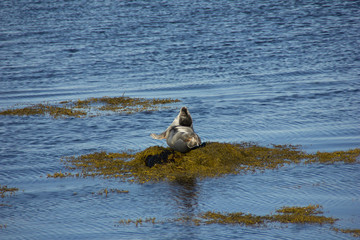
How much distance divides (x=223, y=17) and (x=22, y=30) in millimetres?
14979

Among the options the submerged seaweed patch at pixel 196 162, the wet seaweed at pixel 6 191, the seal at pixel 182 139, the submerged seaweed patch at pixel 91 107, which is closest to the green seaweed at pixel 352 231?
the submerged seaweed patch at pixel 196 162

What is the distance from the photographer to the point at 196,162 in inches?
462

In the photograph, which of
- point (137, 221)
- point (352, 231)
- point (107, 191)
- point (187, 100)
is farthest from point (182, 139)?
point (187, 100)

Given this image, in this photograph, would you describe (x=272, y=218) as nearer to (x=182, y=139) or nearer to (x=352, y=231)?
(x=352, y=231)

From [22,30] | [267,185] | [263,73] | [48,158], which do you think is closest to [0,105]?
[48,158]

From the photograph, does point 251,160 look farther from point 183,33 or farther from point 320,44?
point 183,33

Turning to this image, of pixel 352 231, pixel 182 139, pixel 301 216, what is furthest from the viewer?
pixel 182 139

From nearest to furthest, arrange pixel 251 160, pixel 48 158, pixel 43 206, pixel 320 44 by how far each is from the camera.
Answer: pixel 43 206
pixel 251 160
pixel 48 158
pixel 320 44

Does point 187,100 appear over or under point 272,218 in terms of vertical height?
under

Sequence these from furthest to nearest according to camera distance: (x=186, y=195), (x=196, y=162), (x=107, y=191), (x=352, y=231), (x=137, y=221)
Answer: (x=196, y=162) < (x=107, y=191) < (x=186, y=195) < (x=137, y=221) < (x=352, y=231)

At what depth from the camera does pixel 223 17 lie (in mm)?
40969

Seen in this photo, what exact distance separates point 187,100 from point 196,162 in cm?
729

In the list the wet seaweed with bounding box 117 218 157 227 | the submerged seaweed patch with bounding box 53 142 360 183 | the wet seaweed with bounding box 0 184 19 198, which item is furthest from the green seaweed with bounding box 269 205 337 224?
the wet seaweed with bounding box 0 184 19 198

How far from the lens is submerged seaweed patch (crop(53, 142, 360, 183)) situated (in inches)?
448
